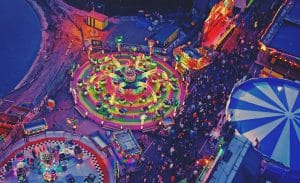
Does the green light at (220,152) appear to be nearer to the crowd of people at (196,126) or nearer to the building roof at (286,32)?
the crowd of people at (196,126)

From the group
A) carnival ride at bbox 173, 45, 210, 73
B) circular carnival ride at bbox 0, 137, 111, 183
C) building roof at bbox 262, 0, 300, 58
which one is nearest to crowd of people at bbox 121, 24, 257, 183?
carnival ride at bbox 173, 45, 210, 73

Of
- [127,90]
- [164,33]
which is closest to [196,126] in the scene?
[127,90]

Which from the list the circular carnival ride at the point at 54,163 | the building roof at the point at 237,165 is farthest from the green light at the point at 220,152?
the circular carnival ride at the point at 54,163

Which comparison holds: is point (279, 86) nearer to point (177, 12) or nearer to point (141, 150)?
point (141, 150)

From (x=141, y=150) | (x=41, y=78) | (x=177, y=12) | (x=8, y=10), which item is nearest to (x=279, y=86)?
(x=141, y=150)

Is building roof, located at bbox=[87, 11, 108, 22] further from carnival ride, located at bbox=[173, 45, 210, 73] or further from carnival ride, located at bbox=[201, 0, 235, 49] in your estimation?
carnival ride, located at bbox=[201, 0, 235, 49]
